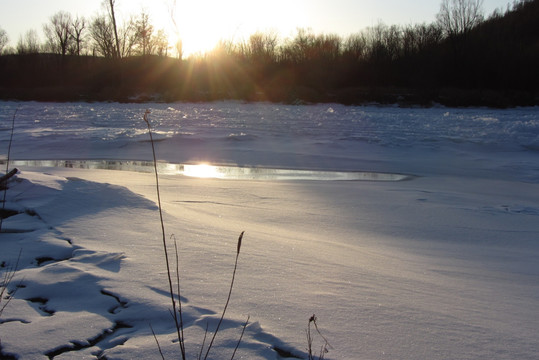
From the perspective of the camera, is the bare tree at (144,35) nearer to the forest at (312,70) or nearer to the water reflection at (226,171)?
the forest at (312,70)

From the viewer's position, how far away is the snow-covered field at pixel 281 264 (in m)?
1.65

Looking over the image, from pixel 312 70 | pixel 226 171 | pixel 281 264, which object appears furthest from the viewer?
pixel 312 70

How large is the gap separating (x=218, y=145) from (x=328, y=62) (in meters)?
23.9

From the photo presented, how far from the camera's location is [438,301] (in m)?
2.08

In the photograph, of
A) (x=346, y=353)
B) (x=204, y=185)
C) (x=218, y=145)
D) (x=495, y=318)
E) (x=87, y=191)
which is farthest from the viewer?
(x=218, y=145)

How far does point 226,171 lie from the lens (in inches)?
263

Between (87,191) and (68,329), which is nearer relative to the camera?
(68,329)

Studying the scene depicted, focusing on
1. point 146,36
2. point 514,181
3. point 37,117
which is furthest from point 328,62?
point 514,181

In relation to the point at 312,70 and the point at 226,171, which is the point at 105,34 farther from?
the point at 226,171

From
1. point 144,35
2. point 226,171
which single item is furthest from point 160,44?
point 226,171

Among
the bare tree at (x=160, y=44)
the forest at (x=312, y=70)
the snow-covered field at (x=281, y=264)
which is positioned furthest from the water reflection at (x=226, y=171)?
the bare tree at (x=160, y=44)

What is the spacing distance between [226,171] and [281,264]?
171 inches

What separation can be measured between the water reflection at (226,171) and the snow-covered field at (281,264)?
10 centimetres

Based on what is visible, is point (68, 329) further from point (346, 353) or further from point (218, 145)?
point (218, 145)
